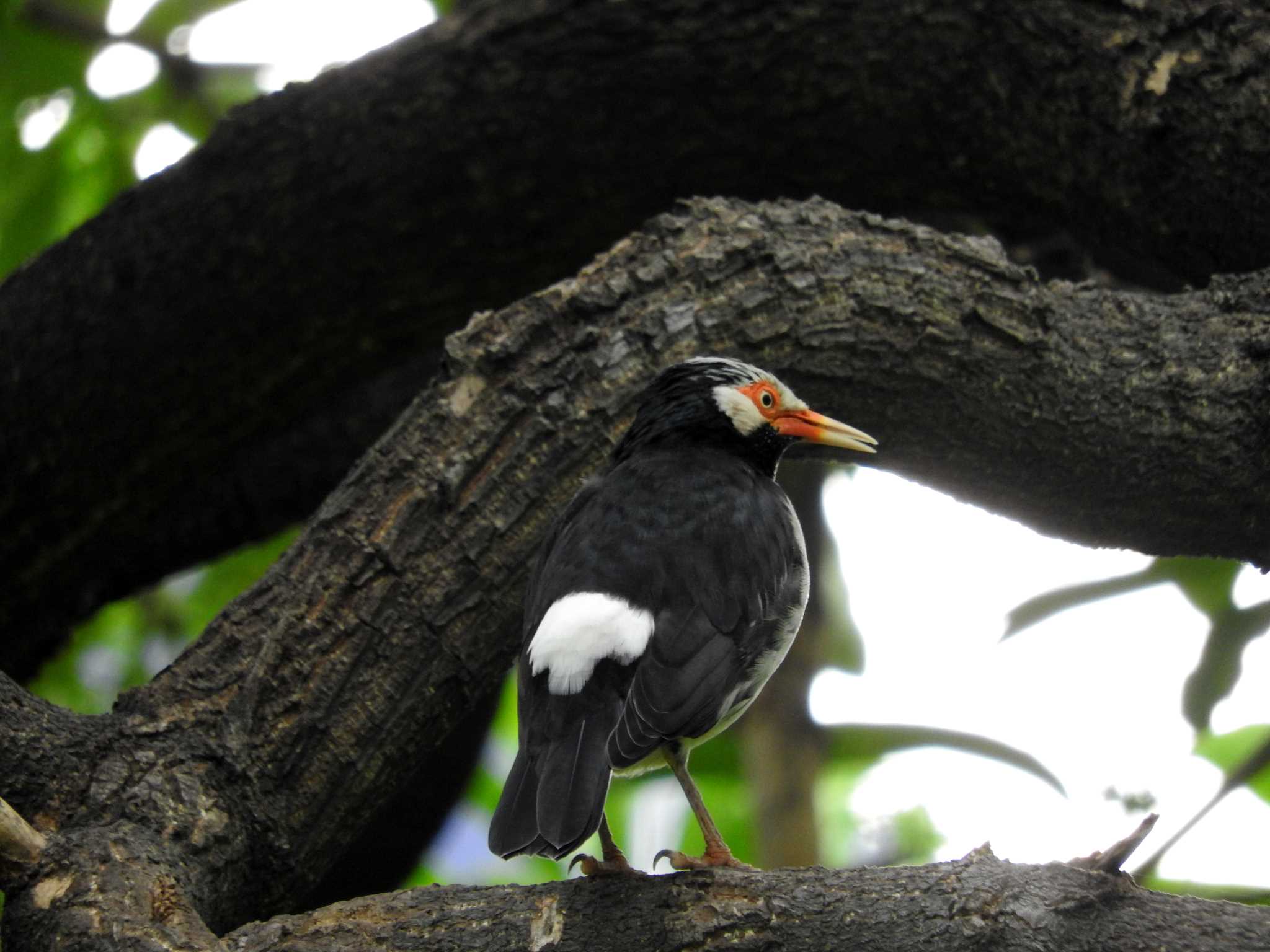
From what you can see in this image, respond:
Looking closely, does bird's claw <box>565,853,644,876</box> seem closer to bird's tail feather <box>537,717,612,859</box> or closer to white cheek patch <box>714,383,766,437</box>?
bird's tail feather <box>537,717,612,859</box>

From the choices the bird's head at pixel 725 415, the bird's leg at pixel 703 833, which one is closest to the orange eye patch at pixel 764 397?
the bird's head at pixel 725 415

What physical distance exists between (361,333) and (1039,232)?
2.53 meters

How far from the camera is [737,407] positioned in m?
3.93

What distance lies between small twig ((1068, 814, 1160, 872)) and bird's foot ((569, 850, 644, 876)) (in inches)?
35.8

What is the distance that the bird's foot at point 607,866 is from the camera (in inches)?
113

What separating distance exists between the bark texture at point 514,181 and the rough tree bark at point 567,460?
0.69m

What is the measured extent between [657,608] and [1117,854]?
3.78ft

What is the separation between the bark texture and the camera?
423 cm

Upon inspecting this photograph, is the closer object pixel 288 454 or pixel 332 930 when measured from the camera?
pixel 332 930

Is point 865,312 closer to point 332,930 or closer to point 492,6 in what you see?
point 492,6

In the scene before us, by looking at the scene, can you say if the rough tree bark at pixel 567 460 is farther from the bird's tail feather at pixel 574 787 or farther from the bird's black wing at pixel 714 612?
the bird's tail feather at pixel 574 787

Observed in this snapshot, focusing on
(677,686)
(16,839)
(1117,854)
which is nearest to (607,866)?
(677,686)

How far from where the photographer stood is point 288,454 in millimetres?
5840

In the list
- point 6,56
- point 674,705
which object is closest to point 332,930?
point 674,705
